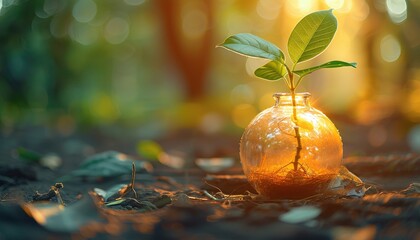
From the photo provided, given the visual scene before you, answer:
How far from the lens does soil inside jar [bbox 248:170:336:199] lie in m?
1.98

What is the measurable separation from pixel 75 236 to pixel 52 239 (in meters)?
0.06

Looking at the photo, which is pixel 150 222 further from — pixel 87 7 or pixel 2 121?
pixel 87 7

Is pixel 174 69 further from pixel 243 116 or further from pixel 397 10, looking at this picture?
pixel 397 10

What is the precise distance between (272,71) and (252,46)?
13 centimetres

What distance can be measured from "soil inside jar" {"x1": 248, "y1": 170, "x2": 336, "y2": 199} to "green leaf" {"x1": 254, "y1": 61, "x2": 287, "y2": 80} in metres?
0.36

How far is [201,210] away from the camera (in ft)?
5.61

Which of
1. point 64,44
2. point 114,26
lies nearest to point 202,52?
point 64,44

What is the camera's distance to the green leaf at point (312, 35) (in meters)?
1.98

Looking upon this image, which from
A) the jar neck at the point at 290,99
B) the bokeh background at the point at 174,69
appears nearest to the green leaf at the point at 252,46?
the jar neck at the point at 290,99

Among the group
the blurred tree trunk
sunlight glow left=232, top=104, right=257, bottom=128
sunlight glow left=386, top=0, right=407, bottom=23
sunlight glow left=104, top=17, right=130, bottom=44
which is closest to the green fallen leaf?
sunlight glow left=232, top=104, right=257, bottom=128


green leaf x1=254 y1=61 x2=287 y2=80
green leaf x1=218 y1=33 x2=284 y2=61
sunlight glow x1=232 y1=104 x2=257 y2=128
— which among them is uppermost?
green leaf x1=218 y1=33 x2=284 y2=61

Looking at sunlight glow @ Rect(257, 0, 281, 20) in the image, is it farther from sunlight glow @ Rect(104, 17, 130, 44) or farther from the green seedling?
the green seedling

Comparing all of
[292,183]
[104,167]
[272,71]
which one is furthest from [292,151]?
[104,167]

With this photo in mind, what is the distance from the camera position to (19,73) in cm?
654
